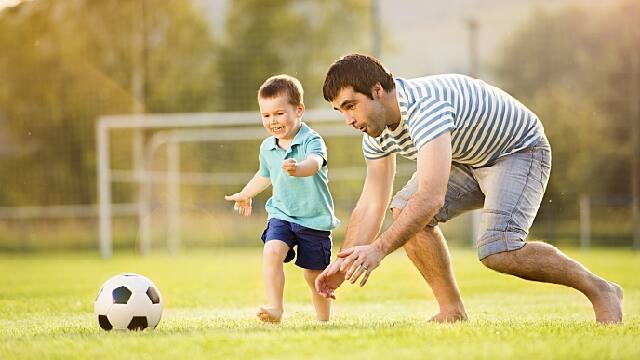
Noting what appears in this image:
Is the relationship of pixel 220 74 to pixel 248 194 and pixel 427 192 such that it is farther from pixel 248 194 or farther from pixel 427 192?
pixel 427 192

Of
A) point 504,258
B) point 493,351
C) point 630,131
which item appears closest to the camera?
point 493,351

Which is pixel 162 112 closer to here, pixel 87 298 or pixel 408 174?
pixel 408 174

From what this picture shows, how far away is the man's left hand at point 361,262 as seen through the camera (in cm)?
479

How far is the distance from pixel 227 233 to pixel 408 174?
4317 mm

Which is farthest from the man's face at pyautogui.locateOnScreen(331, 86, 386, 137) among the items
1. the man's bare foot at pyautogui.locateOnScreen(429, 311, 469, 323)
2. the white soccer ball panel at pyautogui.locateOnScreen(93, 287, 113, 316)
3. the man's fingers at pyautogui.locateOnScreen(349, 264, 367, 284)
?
the white soccer ball panel at pyautogui.locateOnScreen(93, 287, 113, 316)

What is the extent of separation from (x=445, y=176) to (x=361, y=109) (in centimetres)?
53

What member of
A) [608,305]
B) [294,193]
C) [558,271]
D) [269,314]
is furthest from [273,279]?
[608,305]

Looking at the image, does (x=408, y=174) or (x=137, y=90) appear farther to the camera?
(x=137, y=90)

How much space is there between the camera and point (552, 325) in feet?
17.9

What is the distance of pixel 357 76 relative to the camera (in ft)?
16.6

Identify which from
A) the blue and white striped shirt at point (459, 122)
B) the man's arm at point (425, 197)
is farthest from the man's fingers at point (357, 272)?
the blue and white striped shirt at point (459, 122)

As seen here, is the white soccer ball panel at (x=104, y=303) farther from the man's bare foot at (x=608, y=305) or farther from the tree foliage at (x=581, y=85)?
the tree foliage at (x=581, y=85)

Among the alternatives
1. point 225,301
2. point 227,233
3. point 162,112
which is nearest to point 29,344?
point 225,301

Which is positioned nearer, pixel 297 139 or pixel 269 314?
pixel 269 314
